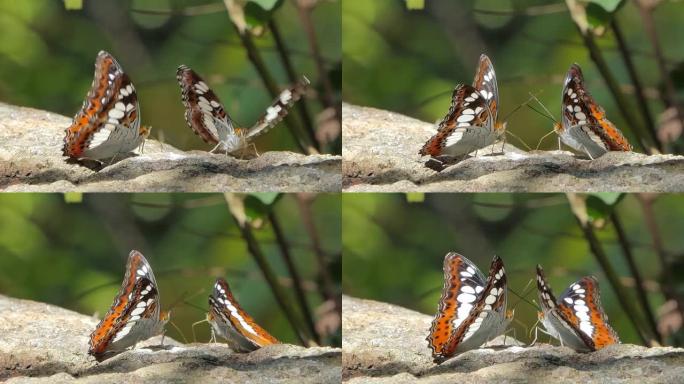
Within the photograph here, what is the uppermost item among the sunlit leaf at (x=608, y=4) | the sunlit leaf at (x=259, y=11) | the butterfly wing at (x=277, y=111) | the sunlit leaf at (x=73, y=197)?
the sunlit leaf at (x=608, y=4)

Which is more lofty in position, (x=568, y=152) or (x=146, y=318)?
(x=568, y=152)

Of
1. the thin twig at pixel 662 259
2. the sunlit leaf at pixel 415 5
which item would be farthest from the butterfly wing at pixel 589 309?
the sunlit leaf at pixel 415 5

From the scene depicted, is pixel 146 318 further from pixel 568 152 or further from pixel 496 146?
pixel 568 152

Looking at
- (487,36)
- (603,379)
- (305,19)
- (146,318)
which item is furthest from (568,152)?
(146,318)

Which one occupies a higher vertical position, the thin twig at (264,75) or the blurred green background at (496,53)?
the blurred green background at (496,53)

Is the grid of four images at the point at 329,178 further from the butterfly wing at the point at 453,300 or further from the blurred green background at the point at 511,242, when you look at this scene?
the butterfly wing at the point at 453,300

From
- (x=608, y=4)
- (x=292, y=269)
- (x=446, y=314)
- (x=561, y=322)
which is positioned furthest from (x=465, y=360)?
(x=608, y=4)

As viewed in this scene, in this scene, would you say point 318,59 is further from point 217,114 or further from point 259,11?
point 217,114
